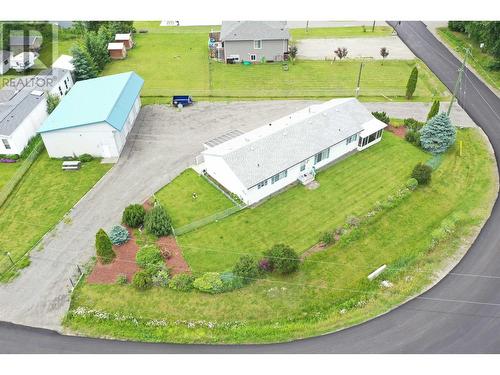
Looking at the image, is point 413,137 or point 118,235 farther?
point 413,137

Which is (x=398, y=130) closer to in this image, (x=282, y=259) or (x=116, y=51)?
(x=282, y=259)

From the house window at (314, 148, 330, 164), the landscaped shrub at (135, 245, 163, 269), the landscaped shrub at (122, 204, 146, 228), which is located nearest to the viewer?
the landscaped shrub at (135, 245, 163, 269)

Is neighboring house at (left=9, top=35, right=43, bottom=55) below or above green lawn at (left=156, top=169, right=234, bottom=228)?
above

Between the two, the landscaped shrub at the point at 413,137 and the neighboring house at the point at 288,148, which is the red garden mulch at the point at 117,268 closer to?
the neighboring house at the point at 288,148

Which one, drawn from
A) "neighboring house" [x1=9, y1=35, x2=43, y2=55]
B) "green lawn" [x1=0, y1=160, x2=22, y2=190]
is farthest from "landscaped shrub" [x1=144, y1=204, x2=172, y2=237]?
"neighboring house" [x1=9, y1=35, x2=43, y2=55]

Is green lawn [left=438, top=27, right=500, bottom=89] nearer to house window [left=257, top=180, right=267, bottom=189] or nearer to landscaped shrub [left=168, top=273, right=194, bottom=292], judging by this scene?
house window [left=257, top=180, right=267, bottom=189]

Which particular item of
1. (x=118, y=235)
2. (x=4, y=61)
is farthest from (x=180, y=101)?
(x=4, y=61)
